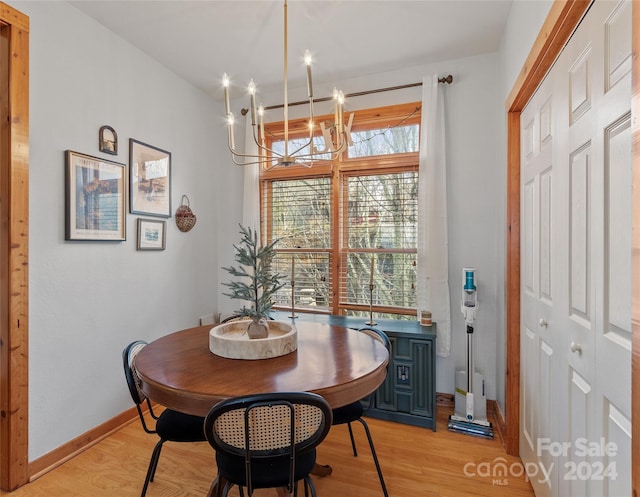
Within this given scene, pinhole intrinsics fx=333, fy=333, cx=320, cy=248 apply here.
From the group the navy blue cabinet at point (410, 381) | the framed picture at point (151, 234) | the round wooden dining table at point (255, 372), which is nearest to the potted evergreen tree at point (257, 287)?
the round wooden dining table at point (255, 372)

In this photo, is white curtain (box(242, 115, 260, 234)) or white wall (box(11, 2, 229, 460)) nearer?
white wall (box(11, 2, 229, 460))

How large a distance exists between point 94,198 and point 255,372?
5.63 ft

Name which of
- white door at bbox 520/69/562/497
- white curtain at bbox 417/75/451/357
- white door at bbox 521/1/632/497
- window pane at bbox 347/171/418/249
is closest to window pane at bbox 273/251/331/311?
window pane at bbox 347/171/418/249

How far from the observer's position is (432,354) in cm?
239

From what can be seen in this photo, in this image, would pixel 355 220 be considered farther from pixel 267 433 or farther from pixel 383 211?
pixel 267 433

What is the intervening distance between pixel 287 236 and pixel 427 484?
220 cm

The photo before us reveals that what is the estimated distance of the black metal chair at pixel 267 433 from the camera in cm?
107

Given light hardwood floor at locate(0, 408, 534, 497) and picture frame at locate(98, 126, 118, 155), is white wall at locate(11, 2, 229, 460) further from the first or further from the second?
light hardwood floor at locate(0, 408, 534, 497)

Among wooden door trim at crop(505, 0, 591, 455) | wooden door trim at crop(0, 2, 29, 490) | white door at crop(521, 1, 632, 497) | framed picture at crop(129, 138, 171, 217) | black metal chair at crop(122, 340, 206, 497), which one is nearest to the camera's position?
white door at crop(521, 1, 632, 497)

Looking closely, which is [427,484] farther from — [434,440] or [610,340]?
[610,340]

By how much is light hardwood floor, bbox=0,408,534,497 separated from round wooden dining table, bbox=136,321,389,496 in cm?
48

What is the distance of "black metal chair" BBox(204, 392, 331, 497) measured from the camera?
1.07 metres

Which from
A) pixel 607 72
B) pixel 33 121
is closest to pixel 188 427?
pixel 33 121

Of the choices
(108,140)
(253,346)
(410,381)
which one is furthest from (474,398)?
(108,140)
